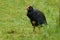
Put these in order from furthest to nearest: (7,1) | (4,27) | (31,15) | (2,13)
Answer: (7,1)
(2,13)
(4,27)
(31,15)

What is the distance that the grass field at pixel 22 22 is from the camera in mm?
9413

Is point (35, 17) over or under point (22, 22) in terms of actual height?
over

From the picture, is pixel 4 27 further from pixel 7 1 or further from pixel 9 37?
pixel 7 1

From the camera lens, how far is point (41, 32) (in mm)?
9789

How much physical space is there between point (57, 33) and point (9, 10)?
5162 millimetres

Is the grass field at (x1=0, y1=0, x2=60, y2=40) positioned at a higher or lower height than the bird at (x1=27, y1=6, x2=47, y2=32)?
lower

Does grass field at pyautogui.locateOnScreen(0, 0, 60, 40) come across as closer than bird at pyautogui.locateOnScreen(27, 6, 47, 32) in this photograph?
Yes

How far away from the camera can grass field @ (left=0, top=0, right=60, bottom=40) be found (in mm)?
9413

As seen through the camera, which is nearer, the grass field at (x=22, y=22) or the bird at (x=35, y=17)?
the grass field at (x=22, y=22)

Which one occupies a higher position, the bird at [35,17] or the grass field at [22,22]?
the bird at [35,17]

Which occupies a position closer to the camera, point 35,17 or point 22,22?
point 35,17

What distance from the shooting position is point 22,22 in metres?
11.8

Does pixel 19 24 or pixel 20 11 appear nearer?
pixel 19 24

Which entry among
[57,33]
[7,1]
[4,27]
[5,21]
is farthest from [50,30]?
[7,1]
